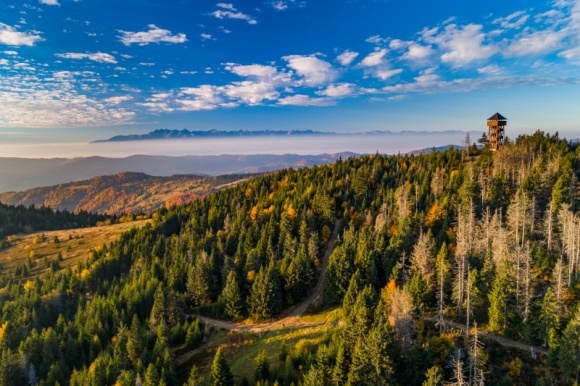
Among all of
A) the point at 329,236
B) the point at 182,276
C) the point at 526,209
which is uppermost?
the point at 526,209

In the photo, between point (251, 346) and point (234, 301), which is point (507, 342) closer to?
point (251, 346)

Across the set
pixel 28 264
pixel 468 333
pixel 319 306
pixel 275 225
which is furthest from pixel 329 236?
pixel 28 264

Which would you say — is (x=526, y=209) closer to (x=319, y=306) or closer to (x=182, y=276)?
(x=319, y=306)

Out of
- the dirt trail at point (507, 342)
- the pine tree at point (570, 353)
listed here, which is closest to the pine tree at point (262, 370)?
the dirt trail at point (507, 342)

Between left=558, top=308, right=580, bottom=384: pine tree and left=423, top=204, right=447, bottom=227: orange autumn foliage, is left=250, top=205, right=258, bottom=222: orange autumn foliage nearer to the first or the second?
left=423, top=204, right=447, bottom=227: orange autumn foliage

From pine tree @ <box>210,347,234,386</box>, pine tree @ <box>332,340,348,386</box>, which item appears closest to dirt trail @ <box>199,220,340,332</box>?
pine tree @ <box>332,340,348,386</box>

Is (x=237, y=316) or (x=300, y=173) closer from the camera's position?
(x=237, y=316)
